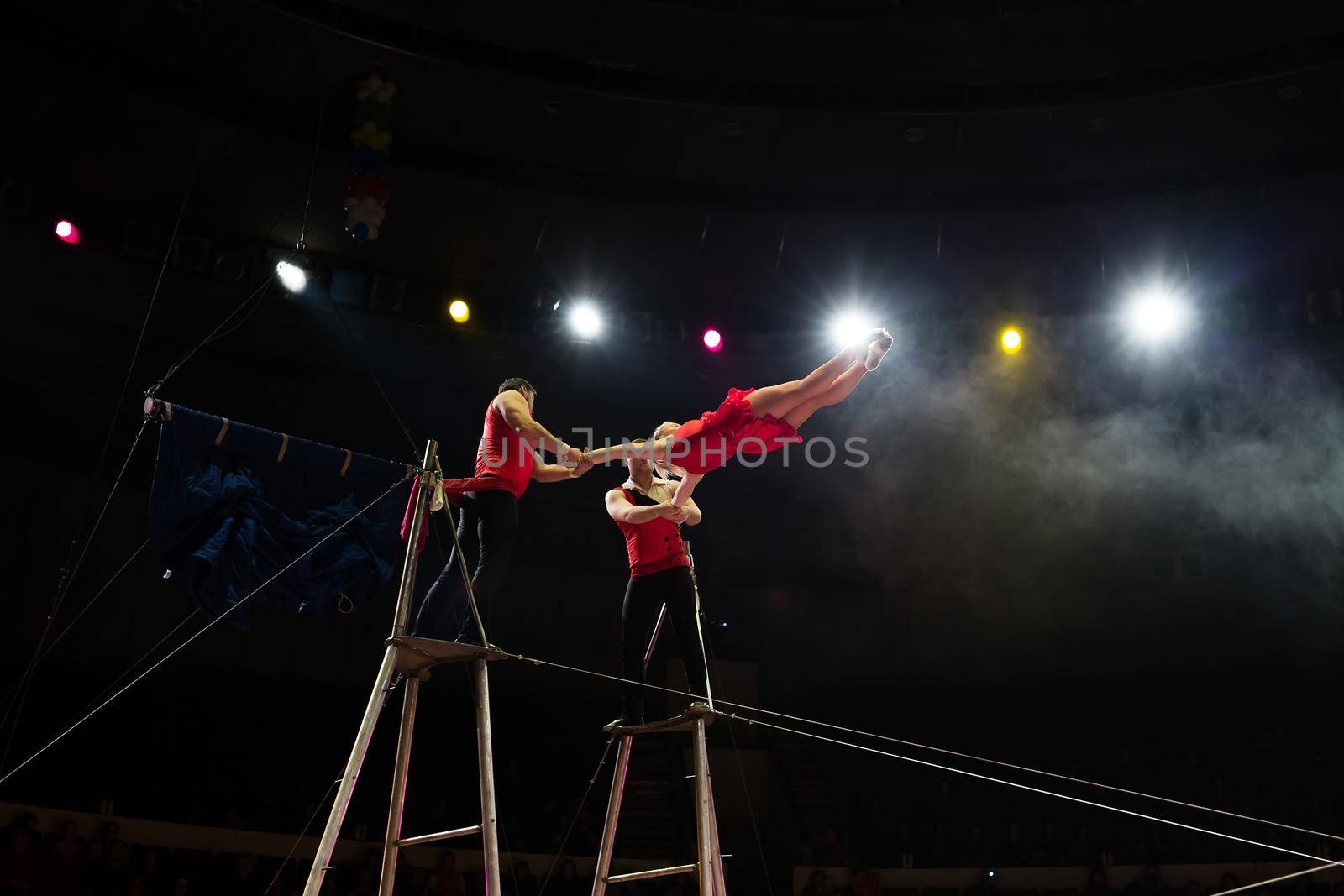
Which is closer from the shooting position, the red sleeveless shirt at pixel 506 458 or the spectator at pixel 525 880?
the red sleeveless shirt at pixel 506 458

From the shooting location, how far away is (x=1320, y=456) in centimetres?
1109

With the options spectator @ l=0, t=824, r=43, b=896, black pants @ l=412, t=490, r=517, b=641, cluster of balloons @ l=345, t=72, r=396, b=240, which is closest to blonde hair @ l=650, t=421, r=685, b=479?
black pants @ l=412, t=490, r=517, b=641

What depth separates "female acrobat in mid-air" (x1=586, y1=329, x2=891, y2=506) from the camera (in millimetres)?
4727

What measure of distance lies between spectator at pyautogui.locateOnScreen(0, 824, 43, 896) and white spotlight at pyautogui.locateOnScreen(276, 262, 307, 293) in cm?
500

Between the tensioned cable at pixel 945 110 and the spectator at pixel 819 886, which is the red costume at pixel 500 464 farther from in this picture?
the spectator at pixel 819 886

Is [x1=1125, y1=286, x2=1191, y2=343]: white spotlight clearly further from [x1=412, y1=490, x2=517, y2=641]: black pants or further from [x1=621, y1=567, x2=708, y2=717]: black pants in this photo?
[x1=412, y1=490, x2=517, y2=641]: black pants

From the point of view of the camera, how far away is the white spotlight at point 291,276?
9656 millimetres

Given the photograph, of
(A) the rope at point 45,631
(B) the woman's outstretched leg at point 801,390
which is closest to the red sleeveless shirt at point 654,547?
(B) the woman's outstretched leg at point 801,390

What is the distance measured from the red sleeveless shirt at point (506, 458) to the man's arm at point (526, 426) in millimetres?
56

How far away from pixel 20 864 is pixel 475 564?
4.48 metres

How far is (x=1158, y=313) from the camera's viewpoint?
10289 mm

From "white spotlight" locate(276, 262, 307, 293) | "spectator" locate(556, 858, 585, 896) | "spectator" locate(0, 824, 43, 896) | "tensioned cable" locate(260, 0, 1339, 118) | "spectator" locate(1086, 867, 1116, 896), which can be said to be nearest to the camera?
"spectator" locate(0, 824, 43, 896)

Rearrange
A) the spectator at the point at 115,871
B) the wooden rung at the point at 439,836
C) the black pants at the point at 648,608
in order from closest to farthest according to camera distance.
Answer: the wooden rung at the point at 439,836 < the black pants at the point at 648,608 < the spectator at the point at 115,871

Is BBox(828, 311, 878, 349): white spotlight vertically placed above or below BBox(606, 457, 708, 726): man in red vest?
above
